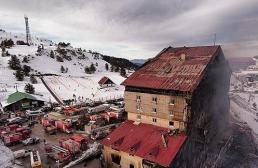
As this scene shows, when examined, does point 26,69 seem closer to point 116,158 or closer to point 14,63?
point 14,63

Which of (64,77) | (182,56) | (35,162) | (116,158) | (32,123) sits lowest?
(35,162)

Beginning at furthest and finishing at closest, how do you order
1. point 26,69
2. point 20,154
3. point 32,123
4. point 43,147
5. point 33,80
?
1. point 26,69
2. point 33,80
3. point 32,123
4. point 43,147
5. point 20,154

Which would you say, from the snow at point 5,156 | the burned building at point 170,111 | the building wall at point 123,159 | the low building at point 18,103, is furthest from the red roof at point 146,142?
the low building at point 18,103

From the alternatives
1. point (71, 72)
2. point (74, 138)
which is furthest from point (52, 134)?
point (71, 72)

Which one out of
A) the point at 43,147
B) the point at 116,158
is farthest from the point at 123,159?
the point at 43,147

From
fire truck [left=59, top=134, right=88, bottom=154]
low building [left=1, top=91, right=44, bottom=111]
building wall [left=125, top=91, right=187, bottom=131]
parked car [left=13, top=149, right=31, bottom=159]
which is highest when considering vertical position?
building wall [left=125, top=91, right=187, bottom=131]

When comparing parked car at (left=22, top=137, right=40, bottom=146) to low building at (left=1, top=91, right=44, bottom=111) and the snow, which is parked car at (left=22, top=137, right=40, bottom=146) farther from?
low building at (left=1, top=91, right=44, bottom=111)

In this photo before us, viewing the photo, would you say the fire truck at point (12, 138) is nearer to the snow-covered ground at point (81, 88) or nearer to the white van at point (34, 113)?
the white van at point (34, 113)

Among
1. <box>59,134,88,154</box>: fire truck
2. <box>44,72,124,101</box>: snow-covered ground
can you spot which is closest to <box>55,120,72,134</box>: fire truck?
<box>59,134,88,154</box>: fire truck

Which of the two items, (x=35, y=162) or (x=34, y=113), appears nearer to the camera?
(x=35, y=162)
